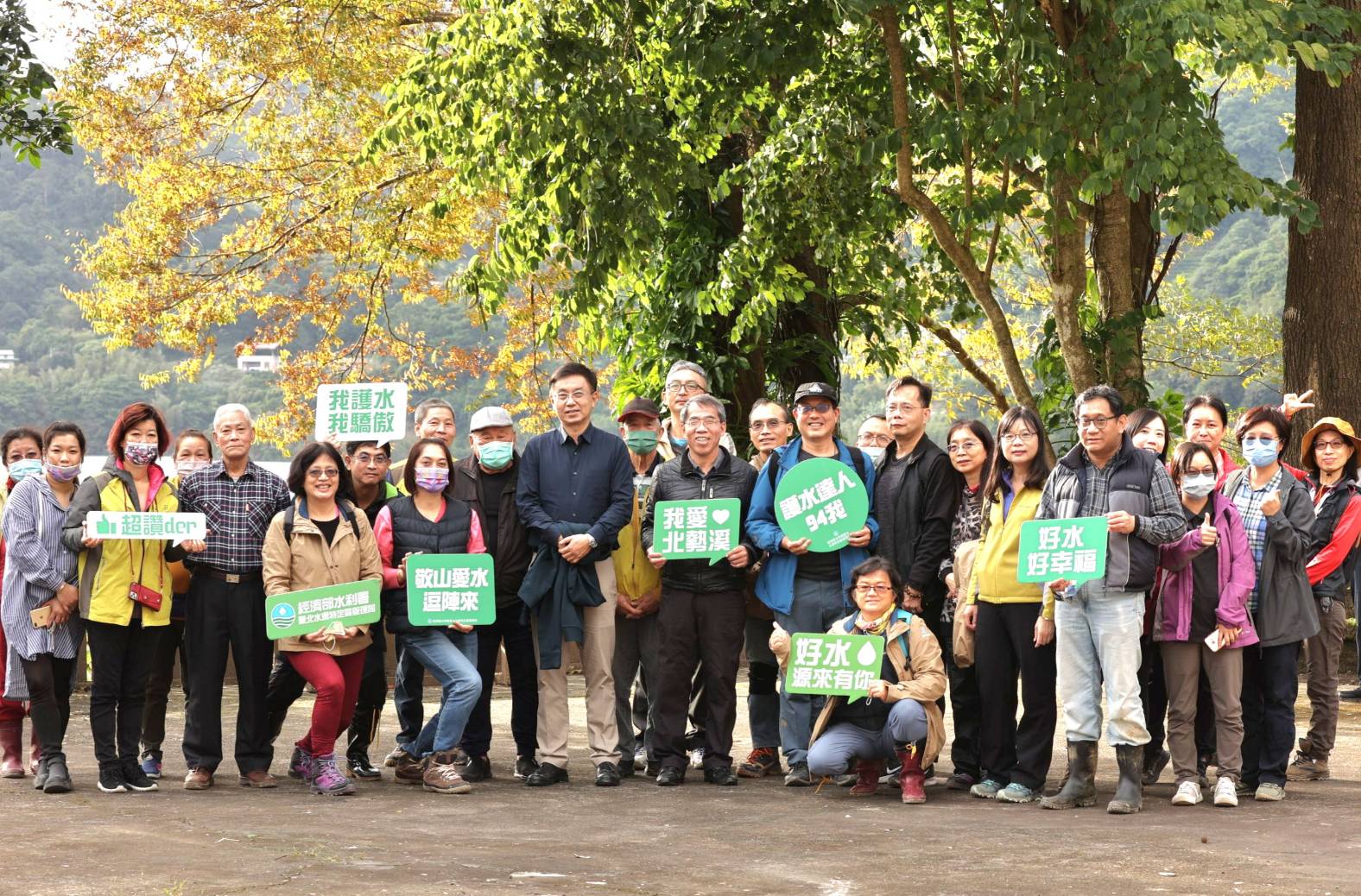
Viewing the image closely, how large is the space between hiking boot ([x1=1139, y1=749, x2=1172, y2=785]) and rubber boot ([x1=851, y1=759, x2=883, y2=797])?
1.32 m

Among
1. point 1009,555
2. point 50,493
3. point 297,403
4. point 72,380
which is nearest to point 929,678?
point 1009,555

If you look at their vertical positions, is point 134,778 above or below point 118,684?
below

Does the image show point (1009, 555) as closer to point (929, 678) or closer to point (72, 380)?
point (929, 678)

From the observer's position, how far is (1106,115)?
34.5ft

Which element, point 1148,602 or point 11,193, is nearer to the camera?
point 1148,602

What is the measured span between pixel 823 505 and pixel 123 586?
10.7 ft

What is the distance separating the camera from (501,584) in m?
8.06

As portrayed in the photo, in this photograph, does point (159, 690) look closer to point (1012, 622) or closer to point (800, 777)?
Result: point (800, 777)

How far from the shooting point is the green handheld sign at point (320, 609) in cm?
741

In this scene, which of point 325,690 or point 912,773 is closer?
point 912,773

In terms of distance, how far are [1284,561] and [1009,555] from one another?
1376mm

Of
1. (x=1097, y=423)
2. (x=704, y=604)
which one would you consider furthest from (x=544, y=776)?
(x=1097, y=423)

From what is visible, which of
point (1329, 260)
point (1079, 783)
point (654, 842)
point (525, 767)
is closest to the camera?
point (654, 842)

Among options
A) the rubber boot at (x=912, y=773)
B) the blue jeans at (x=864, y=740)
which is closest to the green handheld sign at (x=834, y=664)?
the blue jeans at (x=864, y=740)
